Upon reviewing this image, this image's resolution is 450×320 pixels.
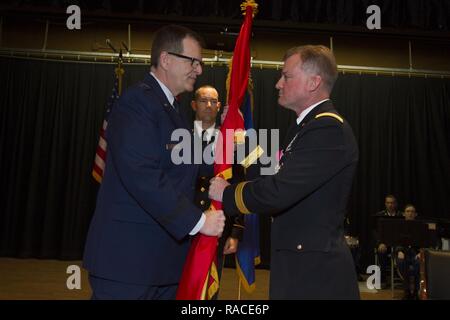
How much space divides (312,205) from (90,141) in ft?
20.0

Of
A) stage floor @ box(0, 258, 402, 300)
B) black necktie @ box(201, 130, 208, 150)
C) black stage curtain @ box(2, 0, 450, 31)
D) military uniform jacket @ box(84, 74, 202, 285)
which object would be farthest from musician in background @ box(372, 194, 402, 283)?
military uniform jacket @ box(84, 74, 202, 285)

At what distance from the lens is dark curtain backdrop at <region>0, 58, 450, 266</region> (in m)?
7.26

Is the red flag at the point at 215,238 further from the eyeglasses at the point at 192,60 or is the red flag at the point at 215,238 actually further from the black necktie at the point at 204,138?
the black necktie at the point at 204,138

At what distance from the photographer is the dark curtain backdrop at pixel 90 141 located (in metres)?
7.26

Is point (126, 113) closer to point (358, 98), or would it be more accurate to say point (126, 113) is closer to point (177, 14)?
point (177, 14)

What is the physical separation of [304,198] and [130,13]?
4.53 metres

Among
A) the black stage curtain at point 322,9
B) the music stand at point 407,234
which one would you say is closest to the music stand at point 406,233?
the music stand at point 407,234

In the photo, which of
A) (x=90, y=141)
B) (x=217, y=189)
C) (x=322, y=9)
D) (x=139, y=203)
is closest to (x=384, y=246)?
(x=322, y=9)

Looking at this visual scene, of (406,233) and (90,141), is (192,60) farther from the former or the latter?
(90,141)

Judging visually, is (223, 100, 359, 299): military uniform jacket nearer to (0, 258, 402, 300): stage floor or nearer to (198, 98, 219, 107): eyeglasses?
(198, 98, 219, 107): eyeglasses

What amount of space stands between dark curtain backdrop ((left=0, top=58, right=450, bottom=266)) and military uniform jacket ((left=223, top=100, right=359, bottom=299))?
542cm

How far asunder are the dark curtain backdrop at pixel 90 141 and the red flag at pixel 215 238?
489cm

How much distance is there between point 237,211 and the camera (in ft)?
6.31
